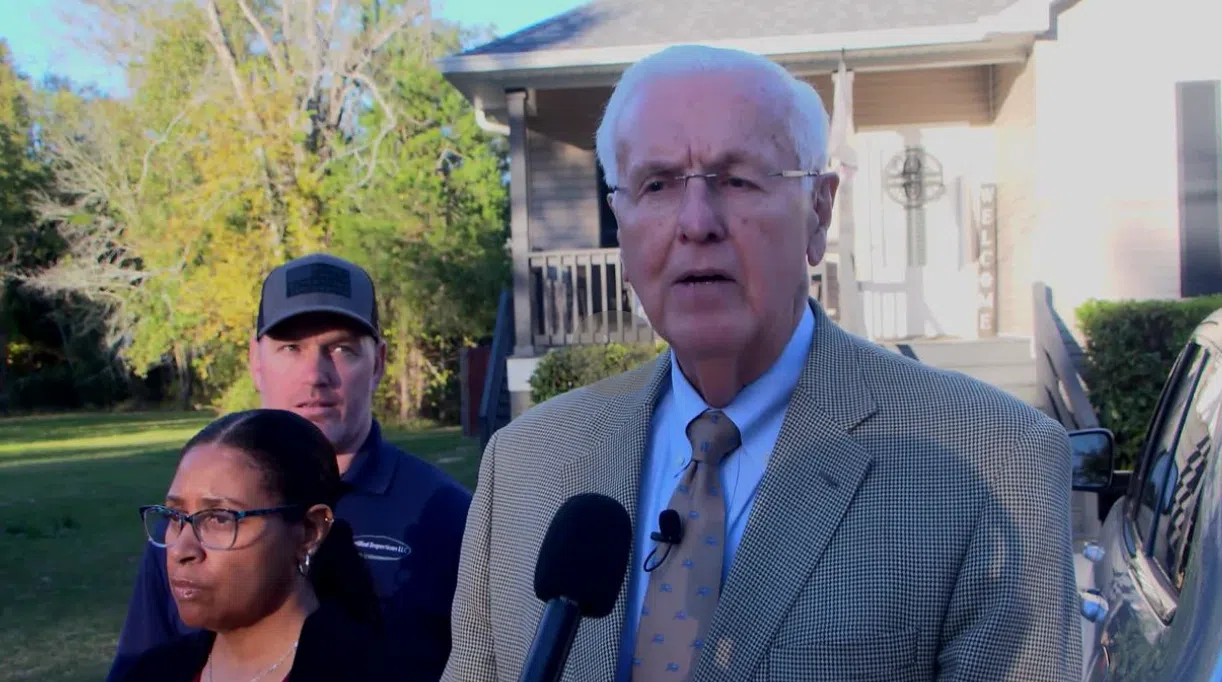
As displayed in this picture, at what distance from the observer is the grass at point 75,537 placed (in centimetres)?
793

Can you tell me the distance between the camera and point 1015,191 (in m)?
12.3

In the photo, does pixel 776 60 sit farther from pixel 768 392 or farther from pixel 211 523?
pixel 768 392

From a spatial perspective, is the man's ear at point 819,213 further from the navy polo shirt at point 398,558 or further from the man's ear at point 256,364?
the man's ear at point 256,364

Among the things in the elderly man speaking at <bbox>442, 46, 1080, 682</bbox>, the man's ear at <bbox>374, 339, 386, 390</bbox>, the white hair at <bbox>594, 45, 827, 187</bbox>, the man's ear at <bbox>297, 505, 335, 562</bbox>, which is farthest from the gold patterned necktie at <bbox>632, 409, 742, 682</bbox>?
the man's ear at <bbox>374, 339, 386, 390</bbox>

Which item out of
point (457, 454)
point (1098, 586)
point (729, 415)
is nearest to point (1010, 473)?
point (729, 415)

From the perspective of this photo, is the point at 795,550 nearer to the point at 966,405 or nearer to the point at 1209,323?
the point at 966,405

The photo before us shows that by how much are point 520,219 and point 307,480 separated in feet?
34.4

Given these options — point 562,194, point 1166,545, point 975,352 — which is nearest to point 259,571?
point 1166,545

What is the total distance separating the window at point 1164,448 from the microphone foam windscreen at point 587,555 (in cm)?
218

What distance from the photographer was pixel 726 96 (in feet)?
6.49

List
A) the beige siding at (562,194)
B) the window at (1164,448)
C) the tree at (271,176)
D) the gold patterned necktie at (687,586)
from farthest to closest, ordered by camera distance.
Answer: the tree at (271,176), the beige siding at (562,194), the window at (1164,448), the gold patterned necktie at (687,586)

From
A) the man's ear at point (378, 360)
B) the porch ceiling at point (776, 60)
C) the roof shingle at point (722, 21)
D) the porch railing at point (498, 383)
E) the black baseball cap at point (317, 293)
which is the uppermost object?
the roof shingle at point (722, 21)

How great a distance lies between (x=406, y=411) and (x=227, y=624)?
24.2 metres

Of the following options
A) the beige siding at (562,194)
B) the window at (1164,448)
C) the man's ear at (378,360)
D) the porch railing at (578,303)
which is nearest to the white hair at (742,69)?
the man's ear at (378,360)
